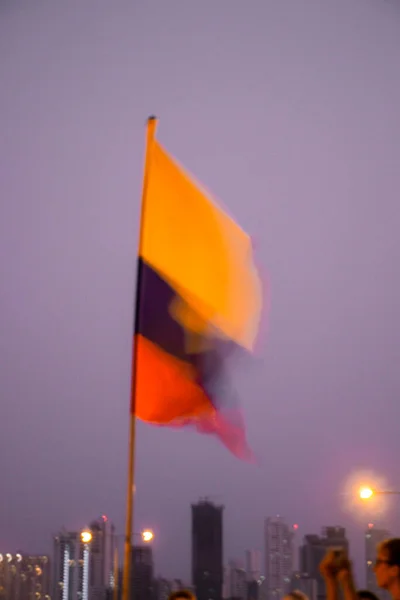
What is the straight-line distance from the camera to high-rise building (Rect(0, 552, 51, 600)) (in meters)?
58.2

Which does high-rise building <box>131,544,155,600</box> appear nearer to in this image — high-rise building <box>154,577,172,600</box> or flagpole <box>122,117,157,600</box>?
high-rise building <box>154,577,172,600</box>

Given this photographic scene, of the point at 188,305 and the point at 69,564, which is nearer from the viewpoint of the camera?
the point at 188,305

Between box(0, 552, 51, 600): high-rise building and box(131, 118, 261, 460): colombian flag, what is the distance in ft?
166

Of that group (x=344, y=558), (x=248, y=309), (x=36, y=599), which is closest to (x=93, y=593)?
(x=36, y=599)

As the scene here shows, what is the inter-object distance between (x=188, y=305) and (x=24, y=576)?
55133 millimetres

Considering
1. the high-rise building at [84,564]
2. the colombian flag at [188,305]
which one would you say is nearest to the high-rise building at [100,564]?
the high-rise building at [84,564]

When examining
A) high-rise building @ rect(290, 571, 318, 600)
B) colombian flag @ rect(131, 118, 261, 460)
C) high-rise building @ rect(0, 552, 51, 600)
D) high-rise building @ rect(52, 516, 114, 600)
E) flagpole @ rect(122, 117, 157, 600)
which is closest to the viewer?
flagpole @ rect(122, 117, 157, 600)

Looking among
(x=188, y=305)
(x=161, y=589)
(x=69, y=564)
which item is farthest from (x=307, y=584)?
(x=188, y=305)

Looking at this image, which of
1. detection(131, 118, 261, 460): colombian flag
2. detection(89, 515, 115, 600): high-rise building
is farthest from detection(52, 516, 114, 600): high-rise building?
detection(131, 118, 261, 460): colombian flag

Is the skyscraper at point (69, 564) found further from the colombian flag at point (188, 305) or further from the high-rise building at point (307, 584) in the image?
the colombian flag at point (188, 305)

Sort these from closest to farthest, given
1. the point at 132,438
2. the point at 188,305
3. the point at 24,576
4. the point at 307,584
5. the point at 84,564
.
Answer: the point at 132,438, the point at 188,305, the point at 307,584, the point at 84,564, the point at 24,576

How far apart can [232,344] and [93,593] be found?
132 feet

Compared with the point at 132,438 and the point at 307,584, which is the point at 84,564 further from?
the point at 132,438

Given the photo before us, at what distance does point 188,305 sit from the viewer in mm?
8445
